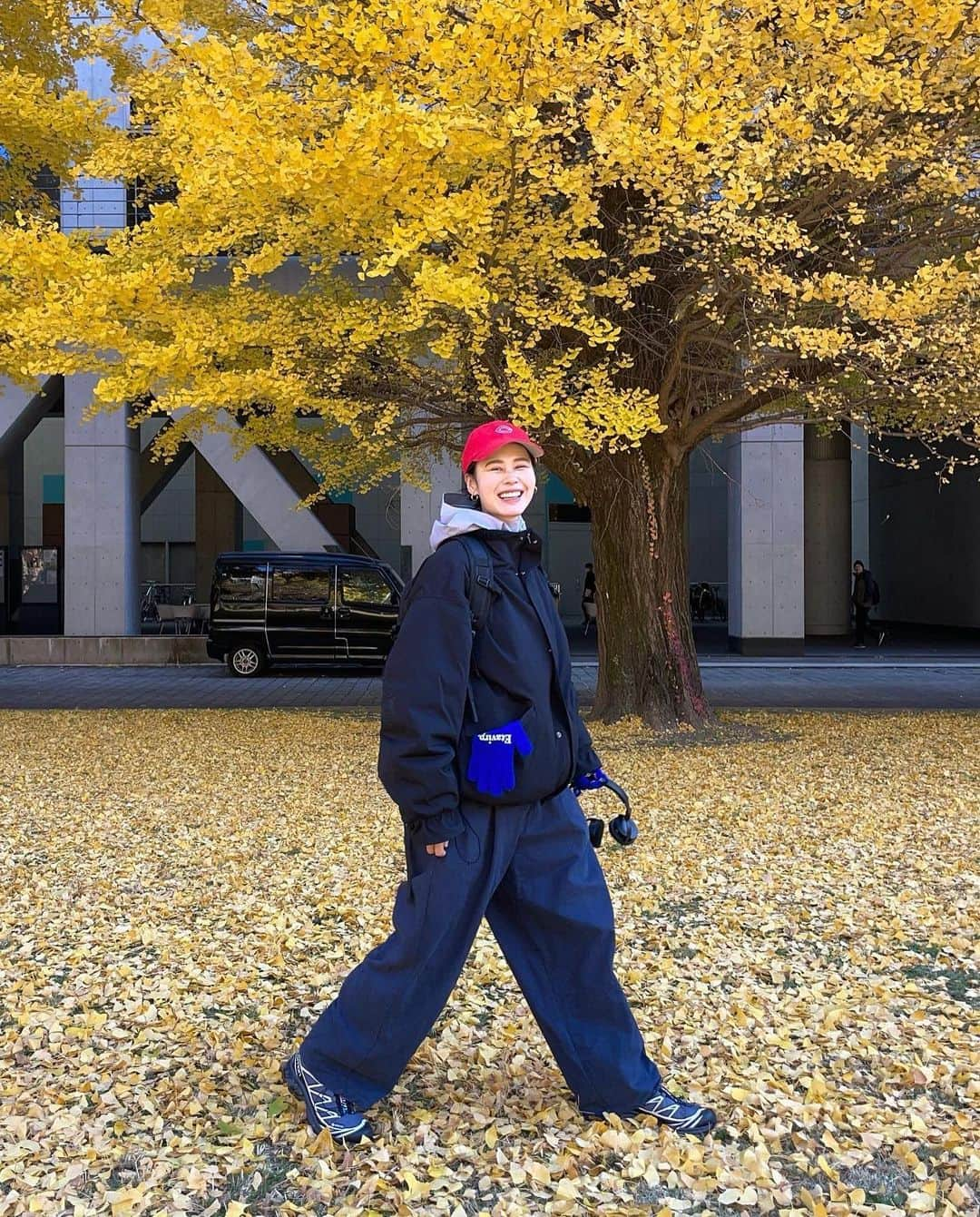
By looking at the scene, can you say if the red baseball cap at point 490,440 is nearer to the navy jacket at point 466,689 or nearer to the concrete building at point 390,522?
the navy jacket at point 466,689

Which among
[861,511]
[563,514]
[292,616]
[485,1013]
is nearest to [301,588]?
[292,616]

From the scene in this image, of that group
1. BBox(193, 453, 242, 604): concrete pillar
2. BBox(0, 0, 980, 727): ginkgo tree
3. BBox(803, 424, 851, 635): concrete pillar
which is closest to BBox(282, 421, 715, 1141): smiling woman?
BBox(0, 0, 980, 727): ginkgo tree

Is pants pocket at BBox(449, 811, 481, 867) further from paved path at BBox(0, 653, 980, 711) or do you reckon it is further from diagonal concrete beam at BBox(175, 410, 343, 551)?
diagonal concrete beam at BBox(175, 410, 343, 551)

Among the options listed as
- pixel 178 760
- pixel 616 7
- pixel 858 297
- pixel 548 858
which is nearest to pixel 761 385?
pixel 858 297

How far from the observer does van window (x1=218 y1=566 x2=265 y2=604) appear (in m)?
16.8

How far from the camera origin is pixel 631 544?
9766mm

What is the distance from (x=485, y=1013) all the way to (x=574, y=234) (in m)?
5.30

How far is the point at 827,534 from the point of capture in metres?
26.4

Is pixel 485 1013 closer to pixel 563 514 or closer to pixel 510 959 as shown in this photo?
pixel 510 959

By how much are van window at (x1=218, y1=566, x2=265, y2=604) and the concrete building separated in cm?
176

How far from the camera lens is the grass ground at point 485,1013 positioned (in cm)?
259

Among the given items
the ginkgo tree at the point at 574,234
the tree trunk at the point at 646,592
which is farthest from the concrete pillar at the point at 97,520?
the tree trunk at the point at 646,592

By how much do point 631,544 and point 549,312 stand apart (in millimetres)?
2889

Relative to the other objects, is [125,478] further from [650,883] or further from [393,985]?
[393,985]
